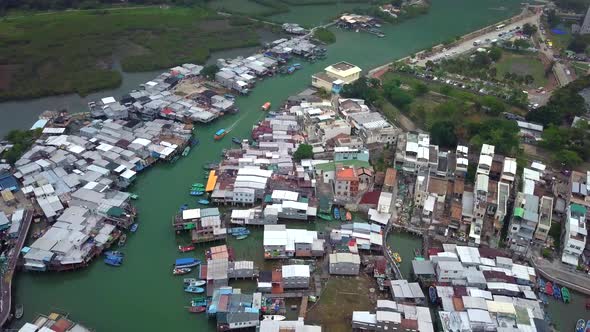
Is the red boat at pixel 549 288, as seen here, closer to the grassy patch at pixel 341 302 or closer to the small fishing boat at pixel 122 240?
the grassy patch at pixel 341 302

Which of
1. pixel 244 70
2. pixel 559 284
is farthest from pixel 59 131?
pixel 559 284

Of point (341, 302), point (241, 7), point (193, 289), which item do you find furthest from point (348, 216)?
point (241, 7)

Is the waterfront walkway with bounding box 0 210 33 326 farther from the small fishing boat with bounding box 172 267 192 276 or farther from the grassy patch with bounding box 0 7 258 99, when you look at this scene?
the grassy patch with bounding box 0 7 258 99

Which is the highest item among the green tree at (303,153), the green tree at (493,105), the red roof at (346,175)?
the green tree at (493,105)

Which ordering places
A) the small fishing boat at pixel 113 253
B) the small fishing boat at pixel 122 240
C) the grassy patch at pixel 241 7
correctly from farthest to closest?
the grassy patch at pixel 241 7, the small fishing boat at pixel 122 240, the small fishing boat at pixel 113 253

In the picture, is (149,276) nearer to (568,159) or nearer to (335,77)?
(335,77)

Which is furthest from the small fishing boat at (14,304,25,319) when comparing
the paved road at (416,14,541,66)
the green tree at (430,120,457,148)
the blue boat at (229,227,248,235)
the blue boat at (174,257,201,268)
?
the paved road at (416,14,541,66)

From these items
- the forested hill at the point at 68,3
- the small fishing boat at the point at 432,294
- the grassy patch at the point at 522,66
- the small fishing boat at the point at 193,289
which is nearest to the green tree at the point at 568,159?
the grassy patch at the point at 522,66
